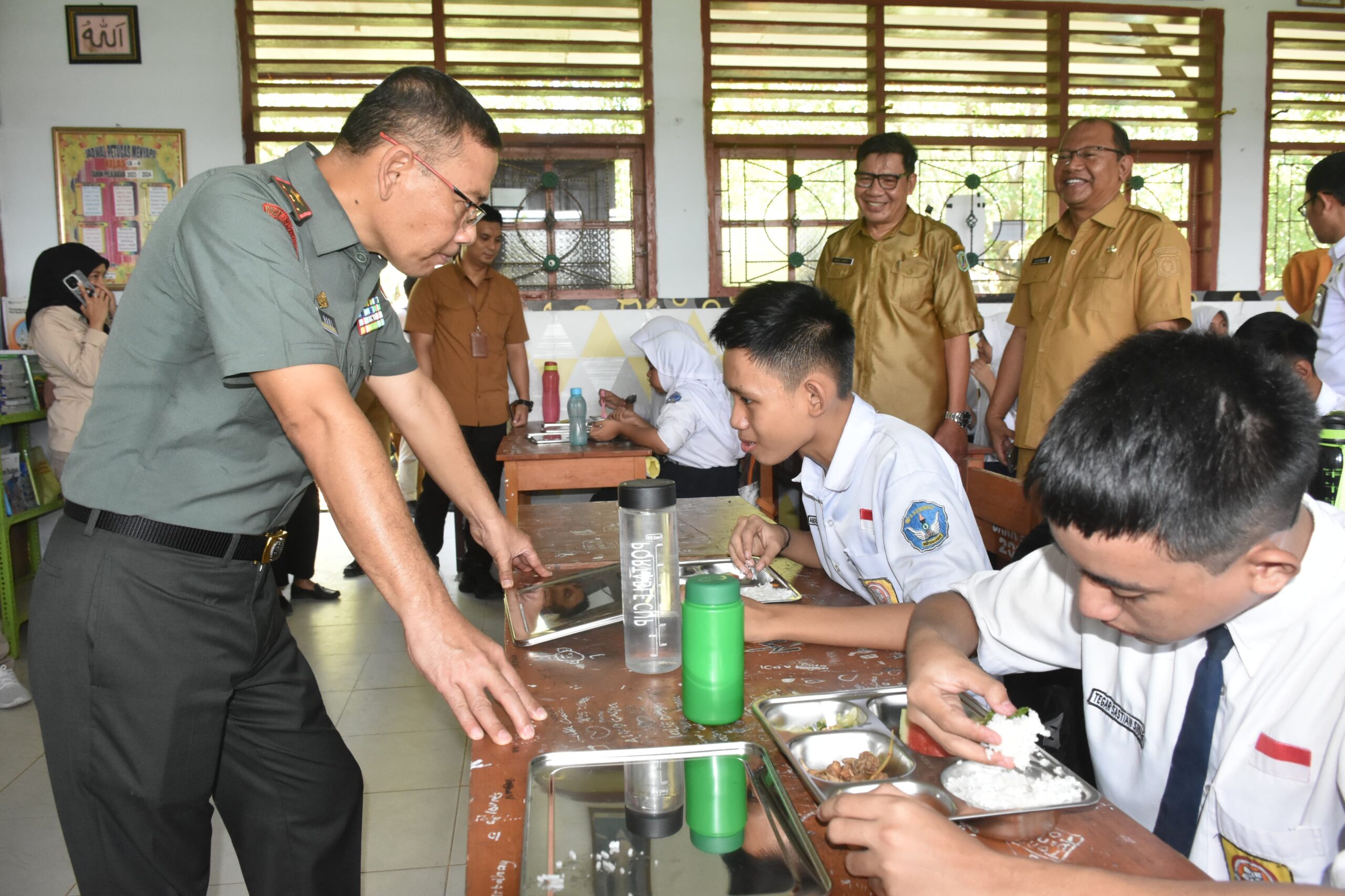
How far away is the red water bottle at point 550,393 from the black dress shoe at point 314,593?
1.27 m

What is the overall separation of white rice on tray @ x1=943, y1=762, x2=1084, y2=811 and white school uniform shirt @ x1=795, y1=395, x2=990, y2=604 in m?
0.48

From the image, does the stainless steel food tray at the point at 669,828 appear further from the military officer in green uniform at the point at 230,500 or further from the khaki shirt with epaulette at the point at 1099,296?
the khaki shirt with epaulette at the point at 1099,296

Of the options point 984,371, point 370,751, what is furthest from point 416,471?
point 984,371

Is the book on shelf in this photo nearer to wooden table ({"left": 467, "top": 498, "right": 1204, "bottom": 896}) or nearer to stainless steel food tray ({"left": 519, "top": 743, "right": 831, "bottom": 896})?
wooden table ({"left": 467, "top": 498, "right": 1204, "bottom": 896})

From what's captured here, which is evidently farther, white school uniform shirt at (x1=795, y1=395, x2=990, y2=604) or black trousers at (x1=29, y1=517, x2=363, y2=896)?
white school uniform shirt at (x1=795, y1=395, x2=990, y2=604)

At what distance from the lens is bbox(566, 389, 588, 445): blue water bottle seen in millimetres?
3814

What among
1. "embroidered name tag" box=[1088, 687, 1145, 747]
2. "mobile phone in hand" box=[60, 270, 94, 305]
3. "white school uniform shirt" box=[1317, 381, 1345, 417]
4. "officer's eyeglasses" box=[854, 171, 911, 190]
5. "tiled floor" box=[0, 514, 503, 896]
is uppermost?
"officer's eyeglasses" box=[854, 171, 911, 190]

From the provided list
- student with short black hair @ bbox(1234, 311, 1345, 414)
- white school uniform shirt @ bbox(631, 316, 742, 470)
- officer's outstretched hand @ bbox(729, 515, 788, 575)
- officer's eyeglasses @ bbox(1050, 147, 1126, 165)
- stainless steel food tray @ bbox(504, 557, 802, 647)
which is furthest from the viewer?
white school uniform shirt @ bbox(631, 316, 742, 470)

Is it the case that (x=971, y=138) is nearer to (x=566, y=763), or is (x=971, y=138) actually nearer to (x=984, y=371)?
(x=984, y=371)

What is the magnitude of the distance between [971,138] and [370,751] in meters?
4.12

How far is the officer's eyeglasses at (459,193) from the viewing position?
1259mm

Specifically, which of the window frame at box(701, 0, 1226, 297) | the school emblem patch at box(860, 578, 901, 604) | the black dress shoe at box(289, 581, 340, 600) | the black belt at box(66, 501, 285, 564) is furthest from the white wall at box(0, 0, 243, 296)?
the school emblem patch at box(860, 578, 901, 604)

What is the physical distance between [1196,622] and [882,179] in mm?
2679

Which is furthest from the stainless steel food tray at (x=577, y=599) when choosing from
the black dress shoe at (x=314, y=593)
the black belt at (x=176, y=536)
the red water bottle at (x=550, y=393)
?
the red water bottle at (x=550, y=393)
